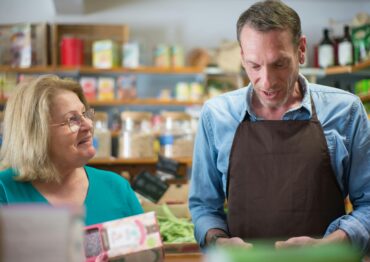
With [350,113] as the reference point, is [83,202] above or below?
below

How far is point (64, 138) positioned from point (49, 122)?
0.08 meters

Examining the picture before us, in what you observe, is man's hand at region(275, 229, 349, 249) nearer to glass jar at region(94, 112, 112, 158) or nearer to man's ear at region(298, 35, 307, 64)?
man's ear at region(298, 35, 307, 64)

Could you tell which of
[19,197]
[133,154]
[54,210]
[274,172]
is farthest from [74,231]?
[133,154]

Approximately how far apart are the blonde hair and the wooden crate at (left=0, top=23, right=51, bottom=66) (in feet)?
17.6

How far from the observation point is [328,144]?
1759 mm

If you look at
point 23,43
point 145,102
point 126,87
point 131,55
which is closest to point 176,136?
point 145,102

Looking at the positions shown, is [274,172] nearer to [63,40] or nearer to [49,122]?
[49,122]

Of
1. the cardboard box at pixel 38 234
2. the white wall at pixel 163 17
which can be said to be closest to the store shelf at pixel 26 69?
the white wall at pixel 163 17

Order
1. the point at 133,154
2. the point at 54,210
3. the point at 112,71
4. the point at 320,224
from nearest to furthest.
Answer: the point at 54,210, the point at 320,224, the point at 133,154, the point at 112,71

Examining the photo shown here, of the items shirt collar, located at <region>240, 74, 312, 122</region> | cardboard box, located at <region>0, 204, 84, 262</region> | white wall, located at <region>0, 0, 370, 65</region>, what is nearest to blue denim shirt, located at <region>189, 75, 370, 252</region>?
shirt collar, located at <region>240, 74, 312, 122</region>

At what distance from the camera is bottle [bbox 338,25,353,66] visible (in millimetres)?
7270

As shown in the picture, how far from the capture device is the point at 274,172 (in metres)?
1.77

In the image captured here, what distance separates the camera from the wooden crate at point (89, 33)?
24.5 feet

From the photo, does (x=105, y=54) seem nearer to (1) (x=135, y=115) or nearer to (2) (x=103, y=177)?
(1) (x=135, y=115)
